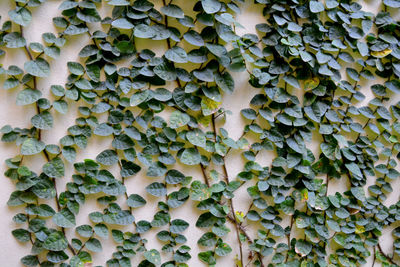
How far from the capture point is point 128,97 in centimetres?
122

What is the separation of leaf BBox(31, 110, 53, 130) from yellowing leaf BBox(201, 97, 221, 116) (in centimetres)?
58

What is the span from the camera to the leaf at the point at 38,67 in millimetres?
1093

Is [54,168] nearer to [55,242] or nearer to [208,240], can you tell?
[55,242]

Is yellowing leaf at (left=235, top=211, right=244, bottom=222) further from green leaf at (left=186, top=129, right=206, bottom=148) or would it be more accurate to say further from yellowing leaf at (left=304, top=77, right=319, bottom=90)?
yellowing leaf at (left=304, top=77, right=319, bottom=90)

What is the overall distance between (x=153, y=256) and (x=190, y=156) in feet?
1.45

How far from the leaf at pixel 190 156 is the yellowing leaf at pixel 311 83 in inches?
22.9

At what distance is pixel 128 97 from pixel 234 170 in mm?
561

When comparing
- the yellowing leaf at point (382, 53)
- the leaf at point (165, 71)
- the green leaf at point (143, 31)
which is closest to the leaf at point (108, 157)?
the leaf at point (165, 71)

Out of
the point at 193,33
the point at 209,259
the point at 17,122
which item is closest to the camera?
the point at 17,122

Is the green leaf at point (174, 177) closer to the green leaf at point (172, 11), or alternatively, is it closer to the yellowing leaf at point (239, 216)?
the yellowing leaf at point (239, 216)

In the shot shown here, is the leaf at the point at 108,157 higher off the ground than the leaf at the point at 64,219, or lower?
higher

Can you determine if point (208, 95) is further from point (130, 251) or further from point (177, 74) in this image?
point (130, 251)

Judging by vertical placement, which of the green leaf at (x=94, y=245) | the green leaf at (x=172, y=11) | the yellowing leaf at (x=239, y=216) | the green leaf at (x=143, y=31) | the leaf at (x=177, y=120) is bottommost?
the yellowing leaf at (x=239, y=216)

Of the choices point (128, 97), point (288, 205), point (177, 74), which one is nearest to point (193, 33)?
point (177, 74)
